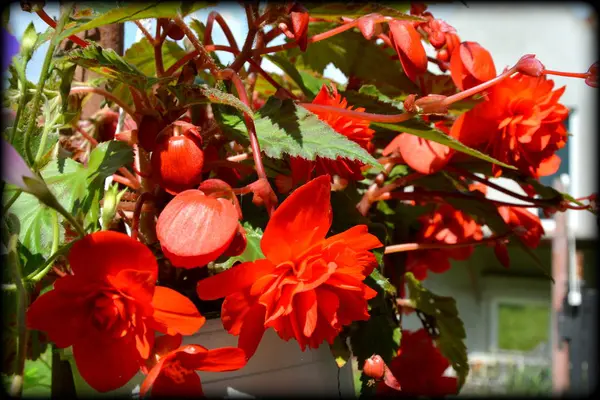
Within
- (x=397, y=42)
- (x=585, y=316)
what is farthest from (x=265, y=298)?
(x=585, y=316)

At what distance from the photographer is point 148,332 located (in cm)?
24

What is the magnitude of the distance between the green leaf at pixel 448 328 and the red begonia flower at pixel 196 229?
0.23 m

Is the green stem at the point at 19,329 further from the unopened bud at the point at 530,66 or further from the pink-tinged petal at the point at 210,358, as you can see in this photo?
the unopened bud at the point at 530,66

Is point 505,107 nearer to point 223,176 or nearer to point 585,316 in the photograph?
point 223,176

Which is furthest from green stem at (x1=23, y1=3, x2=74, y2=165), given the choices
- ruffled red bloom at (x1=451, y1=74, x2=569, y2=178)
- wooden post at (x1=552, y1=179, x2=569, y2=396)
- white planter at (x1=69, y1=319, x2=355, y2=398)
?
wooden post at (x1=552, y1=179, x2=569, y2=396)

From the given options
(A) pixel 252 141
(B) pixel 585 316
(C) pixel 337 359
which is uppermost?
(A) pixel 252 141

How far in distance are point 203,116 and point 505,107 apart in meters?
0.17

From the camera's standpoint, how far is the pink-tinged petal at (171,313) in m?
0.24

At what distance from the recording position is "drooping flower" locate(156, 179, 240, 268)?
218mm

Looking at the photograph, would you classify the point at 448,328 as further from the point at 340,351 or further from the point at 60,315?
the point at 60,315

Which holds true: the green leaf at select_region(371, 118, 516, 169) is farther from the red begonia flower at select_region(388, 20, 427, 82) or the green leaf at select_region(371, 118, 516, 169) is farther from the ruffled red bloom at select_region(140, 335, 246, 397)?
the ruffled red bloom at select_region(140, 335, 246, 397)

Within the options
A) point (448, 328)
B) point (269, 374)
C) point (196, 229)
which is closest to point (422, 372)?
point (448, 328)

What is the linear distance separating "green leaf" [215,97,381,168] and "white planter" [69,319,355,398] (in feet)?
0.30

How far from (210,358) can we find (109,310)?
0.04 m
